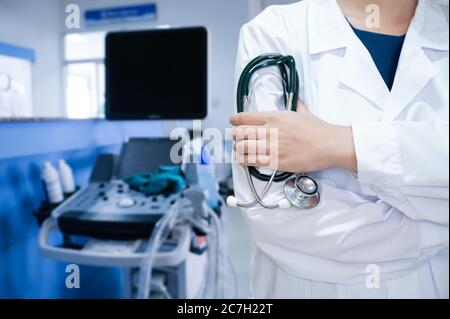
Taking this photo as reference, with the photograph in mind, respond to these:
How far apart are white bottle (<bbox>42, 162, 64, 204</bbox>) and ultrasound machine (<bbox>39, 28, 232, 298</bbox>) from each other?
6 cm

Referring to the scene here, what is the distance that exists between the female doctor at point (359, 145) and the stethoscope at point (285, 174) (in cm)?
1

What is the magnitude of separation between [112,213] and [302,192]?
0.72m

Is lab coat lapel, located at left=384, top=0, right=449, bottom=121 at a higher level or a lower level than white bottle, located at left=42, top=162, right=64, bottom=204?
higher

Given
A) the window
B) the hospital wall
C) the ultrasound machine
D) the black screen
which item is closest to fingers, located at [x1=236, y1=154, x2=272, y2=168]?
the ultrasound machine

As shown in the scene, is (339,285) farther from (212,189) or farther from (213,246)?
(213,246)

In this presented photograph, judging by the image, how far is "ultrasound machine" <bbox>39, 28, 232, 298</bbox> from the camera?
3.16ft

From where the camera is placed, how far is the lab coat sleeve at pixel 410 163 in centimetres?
38

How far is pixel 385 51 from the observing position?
0.48 metres

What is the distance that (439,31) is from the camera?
1.41 feet

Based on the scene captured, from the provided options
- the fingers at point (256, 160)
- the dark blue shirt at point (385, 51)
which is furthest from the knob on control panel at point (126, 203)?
the dark blue shirt at point (385, 51)

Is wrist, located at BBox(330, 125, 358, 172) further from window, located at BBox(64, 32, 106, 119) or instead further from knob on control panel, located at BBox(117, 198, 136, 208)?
window, located at BBox(64, 32, 106, 119)

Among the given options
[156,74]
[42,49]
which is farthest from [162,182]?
[42,49]

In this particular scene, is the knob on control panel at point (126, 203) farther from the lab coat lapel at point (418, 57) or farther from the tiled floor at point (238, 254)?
the lab coat lapel at point (418, 57)
